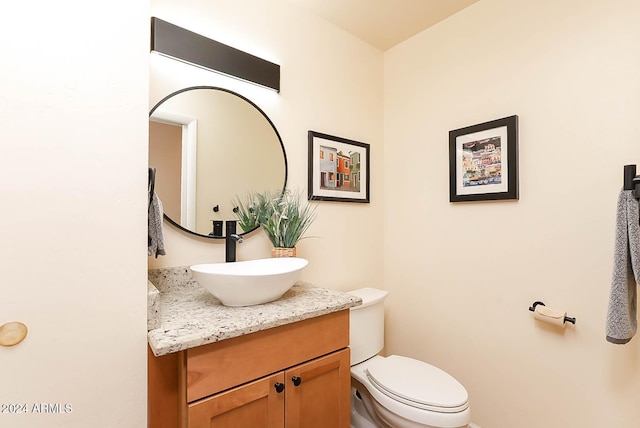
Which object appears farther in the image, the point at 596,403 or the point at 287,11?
the point at 287,11

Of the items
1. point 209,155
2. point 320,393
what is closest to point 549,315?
point 320,393

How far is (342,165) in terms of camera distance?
77.1 inches

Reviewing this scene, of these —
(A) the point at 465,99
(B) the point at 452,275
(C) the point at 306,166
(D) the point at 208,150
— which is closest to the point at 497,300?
(B) the point at 452,275

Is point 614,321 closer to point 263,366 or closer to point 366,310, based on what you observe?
point 366,310

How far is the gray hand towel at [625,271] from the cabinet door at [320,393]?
1020 millimetres

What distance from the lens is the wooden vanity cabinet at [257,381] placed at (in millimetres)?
884

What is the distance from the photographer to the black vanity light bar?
1.29 meters

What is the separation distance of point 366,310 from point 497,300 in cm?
71

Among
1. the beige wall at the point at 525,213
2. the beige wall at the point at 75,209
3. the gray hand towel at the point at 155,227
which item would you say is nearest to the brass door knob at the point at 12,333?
the beige wall at the point at 75,209

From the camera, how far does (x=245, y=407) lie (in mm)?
963

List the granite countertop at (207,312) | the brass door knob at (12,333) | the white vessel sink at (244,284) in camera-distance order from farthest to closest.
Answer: the white vessel sink at (244,284) < the granite countertop at (207,312) < the brass door knob at (12,333)

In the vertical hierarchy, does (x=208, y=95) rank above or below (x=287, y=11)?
below

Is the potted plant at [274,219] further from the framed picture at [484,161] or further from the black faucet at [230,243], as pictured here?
the framed picture at [484,161]

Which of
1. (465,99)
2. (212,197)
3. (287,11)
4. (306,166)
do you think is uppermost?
(287,11)
